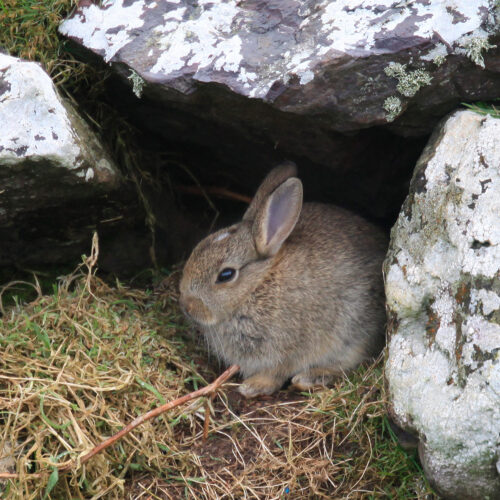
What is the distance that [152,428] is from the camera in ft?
13.1

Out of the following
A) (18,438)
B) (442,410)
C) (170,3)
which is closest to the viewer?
(442,410)

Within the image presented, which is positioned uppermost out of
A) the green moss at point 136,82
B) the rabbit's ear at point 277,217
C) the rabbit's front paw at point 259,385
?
the green moss at point 136,82

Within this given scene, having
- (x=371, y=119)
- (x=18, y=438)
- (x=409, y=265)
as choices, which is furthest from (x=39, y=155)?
(x=409, y=265)

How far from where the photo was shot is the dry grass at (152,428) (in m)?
3.72

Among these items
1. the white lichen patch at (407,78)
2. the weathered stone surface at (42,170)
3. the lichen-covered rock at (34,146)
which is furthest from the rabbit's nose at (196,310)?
the white lichen patch at (407,78)

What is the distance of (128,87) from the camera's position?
479cm

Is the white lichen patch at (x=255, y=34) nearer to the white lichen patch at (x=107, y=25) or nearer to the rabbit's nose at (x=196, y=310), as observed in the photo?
the white lichen patch at (x=107, y=25)

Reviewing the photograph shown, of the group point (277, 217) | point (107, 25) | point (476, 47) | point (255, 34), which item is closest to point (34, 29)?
point (107, 25)

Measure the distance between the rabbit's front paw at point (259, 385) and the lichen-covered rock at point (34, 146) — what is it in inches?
70.1

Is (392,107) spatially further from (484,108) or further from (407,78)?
(484,108)

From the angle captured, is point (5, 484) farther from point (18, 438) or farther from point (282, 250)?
point (282, 250)

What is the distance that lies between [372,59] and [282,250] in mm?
1618

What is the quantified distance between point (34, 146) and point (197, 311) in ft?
5.25

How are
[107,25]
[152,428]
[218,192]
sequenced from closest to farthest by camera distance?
[152,428] < [107,25] < [218,192]
